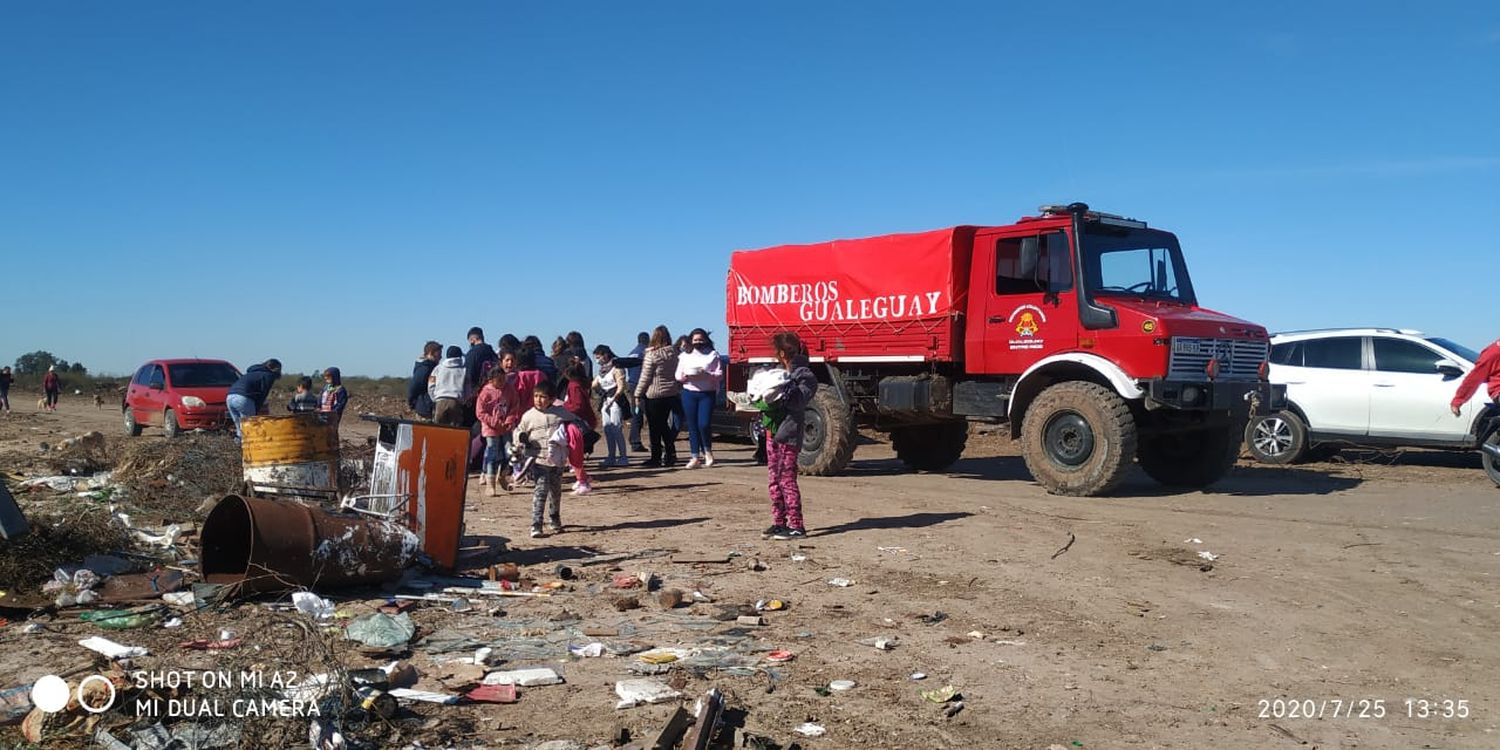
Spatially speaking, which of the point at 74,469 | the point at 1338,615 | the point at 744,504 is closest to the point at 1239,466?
the point at 744,504

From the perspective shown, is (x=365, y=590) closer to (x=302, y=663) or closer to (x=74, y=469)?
(x=302, y=663)

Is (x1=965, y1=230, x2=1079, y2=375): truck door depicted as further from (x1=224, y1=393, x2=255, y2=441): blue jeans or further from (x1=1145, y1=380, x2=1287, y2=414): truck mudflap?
(x1=224, y1=393, x2=255, y2=441): blue jeans

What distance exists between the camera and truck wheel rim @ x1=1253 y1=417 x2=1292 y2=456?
14031mm

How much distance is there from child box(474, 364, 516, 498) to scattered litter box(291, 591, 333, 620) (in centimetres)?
527

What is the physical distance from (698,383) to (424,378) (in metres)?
3.39

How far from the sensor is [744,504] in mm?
10938

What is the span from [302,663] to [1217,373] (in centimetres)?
899

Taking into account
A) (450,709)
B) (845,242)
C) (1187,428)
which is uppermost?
(845,242)

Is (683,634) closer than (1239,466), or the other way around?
(683,634)

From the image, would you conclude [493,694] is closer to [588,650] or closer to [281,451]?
[588,650]

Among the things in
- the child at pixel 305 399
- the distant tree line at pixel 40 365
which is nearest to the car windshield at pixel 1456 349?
the child at pixel 305 399

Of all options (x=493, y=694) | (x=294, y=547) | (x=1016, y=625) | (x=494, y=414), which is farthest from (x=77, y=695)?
(x=494, y=414)

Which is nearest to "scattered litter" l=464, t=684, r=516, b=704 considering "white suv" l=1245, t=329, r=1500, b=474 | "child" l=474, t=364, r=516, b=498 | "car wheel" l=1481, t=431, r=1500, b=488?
"child" l=474, t=364, r=516, b=498

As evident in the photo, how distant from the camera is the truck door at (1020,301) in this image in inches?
441
